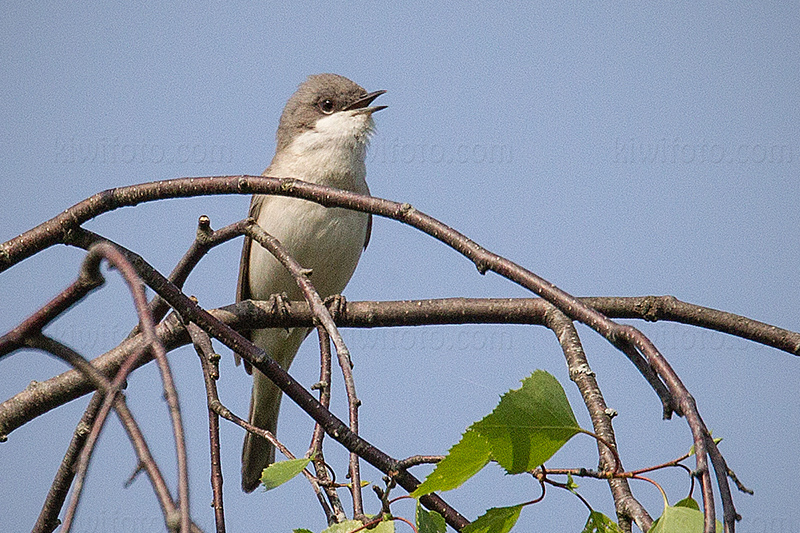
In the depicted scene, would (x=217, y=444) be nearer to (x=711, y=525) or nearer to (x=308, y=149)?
(x=711, y=525)

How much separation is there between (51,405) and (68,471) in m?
0.75

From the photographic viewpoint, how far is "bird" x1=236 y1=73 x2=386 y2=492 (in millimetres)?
6176

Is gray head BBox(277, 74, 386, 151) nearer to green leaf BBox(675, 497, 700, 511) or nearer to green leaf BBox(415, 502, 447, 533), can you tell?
green leaf BBox(415, 502, 447, 533)

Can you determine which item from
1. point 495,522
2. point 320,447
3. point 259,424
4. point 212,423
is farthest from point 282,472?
point 259,424

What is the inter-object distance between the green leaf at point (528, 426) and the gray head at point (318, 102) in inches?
214

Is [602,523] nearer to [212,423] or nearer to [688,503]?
[688,503]

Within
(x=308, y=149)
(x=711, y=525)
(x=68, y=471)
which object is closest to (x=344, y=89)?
(x=308, y=149)

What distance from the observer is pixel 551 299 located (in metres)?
2.02

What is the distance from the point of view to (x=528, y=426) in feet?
5.97

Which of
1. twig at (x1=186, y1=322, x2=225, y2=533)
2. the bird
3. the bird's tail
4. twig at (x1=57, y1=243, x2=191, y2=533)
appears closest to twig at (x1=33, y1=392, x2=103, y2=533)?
twig at (x1=186, y1=322, x2=225, y2=533)

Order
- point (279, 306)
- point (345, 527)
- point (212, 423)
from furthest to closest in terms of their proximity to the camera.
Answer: point (279, 306)
point (212, 423)
point (345, 527)

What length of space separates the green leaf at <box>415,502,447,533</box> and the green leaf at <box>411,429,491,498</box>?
0.04m

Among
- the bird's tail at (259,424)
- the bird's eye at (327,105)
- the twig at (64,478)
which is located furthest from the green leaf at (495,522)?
the bird's eye at (327,105)

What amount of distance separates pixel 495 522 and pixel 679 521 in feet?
1.22
